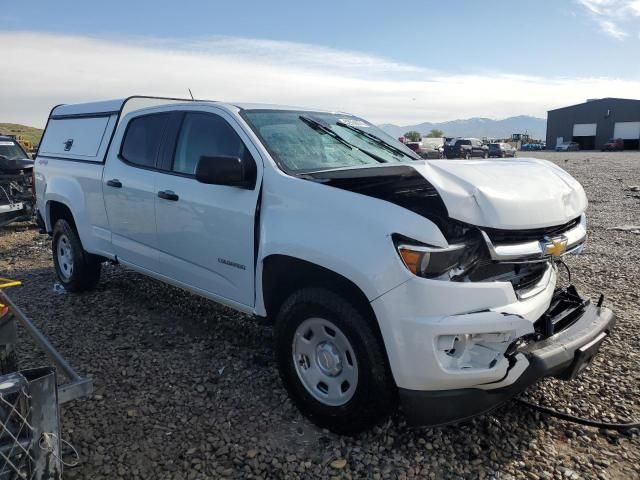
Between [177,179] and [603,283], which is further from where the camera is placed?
[603,283]

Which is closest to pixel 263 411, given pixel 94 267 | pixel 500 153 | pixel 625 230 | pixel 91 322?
pixel 91 322

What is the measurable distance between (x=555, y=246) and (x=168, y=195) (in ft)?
9.08

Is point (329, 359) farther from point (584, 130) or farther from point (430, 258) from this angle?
point (584, 130)

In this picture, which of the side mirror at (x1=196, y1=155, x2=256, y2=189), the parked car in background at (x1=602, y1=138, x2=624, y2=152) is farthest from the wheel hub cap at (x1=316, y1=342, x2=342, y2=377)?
the parked car in background at (x1=602, y1=138, x2=624, y2=152)

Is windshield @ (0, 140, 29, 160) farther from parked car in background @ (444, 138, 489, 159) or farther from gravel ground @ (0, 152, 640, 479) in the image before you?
parked car in background @ (444, 138, 489, 159)

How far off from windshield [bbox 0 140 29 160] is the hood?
11.0 meters

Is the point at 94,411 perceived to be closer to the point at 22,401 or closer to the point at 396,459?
the point at 22,401

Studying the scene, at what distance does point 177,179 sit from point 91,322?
1.87m

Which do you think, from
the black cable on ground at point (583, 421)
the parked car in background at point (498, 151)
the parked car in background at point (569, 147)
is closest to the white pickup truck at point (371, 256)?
the black cable on ground at point (583, 421)

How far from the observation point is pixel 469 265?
2.78 meters

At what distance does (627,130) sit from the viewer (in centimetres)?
6450

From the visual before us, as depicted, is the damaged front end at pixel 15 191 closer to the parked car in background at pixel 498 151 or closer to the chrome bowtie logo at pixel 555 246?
the chrome bowtie logo at pixel 555 246

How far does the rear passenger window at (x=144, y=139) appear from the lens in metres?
4.55

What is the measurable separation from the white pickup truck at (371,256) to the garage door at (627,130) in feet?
231
